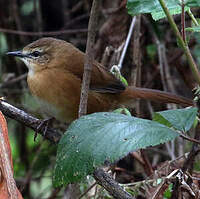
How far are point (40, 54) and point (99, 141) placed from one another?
1.95 meters

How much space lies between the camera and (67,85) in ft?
10.1

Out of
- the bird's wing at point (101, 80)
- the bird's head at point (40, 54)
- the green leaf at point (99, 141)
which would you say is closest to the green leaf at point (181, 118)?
the green leaf at point (99, 141)

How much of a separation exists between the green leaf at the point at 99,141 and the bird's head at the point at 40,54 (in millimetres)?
1719

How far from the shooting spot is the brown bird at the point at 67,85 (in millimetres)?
3041

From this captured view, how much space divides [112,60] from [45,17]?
6.08 feet

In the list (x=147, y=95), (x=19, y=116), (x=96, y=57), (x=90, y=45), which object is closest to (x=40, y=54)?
(x=96, y=57)

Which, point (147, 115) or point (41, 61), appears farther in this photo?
point (147, 115)

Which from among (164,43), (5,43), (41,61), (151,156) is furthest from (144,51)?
(5,43)

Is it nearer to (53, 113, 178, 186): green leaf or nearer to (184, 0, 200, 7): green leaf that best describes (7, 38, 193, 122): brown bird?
(53, 113, 178, 186): green leaf

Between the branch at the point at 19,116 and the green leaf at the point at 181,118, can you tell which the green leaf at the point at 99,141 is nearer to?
the green leaf at the point at 181,118

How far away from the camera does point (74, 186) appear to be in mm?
1918

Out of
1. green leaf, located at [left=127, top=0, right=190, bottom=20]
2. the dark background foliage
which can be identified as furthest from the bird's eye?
green leaf, located at [left=127, top=0, right=190, bottom=20]

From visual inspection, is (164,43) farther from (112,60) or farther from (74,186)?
(74,186)

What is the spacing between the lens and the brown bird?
3041 mm
